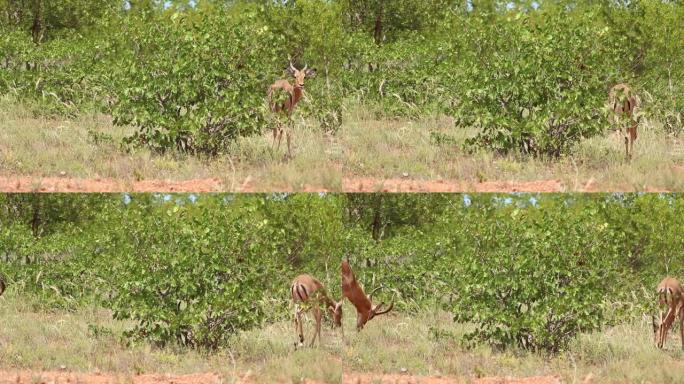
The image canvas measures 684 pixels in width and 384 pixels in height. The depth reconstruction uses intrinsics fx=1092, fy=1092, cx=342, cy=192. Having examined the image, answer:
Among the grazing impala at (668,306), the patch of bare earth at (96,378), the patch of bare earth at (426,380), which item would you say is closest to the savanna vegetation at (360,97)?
the grazing impala at (668,306)

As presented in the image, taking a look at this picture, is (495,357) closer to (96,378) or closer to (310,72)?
(310,72)

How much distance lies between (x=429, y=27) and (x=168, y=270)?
5.53 m

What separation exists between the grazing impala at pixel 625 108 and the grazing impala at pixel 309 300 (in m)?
4.83

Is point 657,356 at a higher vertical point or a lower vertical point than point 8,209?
lower

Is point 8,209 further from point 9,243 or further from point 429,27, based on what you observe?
point 429,27

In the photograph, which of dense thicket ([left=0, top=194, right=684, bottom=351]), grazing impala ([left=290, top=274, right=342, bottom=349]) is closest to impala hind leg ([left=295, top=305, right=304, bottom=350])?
grazing impala ([left=290, top=274, right=342, bottom=349])

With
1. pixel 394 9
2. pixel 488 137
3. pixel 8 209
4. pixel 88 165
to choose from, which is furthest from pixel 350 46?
pixel 8 209

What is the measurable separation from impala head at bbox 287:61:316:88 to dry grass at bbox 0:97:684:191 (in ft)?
1.94

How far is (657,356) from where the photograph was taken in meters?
15.0

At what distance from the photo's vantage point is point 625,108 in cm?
1588

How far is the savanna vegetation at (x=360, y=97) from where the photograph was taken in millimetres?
15391

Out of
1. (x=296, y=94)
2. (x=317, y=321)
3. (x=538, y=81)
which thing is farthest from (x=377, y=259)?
(x=538, y=81)

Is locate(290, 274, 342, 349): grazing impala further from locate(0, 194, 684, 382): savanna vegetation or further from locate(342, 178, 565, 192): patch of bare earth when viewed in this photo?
locate(342, 178, 565, 192): patch of bare earth

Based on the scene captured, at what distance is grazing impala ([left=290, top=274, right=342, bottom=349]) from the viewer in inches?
587
